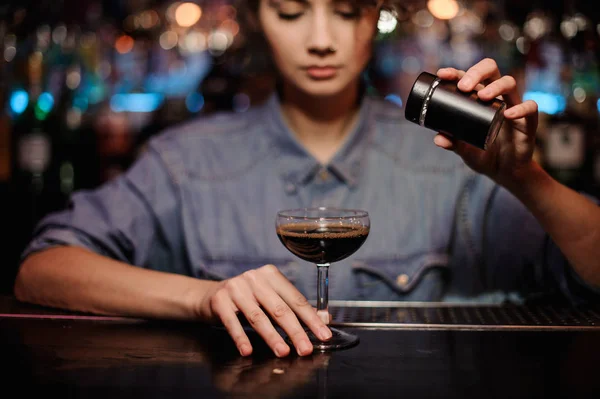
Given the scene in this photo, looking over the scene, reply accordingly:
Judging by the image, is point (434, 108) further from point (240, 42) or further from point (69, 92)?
point (69, 92)

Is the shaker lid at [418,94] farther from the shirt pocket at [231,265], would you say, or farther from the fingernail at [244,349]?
the shirt pocket at [231,265]

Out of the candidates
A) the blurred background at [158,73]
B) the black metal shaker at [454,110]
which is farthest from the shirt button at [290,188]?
the black metal shaker at [454,110]

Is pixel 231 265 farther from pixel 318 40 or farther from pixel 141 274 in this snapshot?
pixel 318 40

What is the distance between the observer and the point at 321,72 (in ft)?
5.33

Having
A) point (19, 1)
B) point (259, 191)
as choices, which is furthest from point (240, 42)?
point (259, 191)

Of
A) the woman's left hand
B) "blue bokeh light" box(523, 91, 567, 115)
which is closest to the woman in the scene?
the woman's left hand

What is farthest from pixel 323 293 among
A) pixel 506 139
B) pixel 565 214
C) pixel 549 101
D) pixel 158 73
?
pixel 158 73

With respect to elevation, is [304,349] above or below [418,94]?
below

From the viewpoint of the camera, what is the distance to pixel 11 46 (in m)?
3.09

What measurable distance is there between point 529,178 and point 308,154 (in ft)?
2.25

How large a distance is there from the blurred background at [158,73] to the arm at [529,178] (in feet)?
3.96

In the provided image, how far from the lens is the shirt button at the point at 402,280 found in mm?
1798

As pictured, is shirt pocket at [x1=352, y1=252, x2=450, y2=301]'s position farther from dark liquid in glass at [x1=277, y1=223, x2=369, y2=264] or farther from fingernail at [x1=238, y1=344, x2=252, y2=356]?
fingernail at [x1=238, y1=344, x2=252, y2=356]

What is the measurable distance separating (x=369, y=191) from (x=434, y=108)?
78 centimetres
